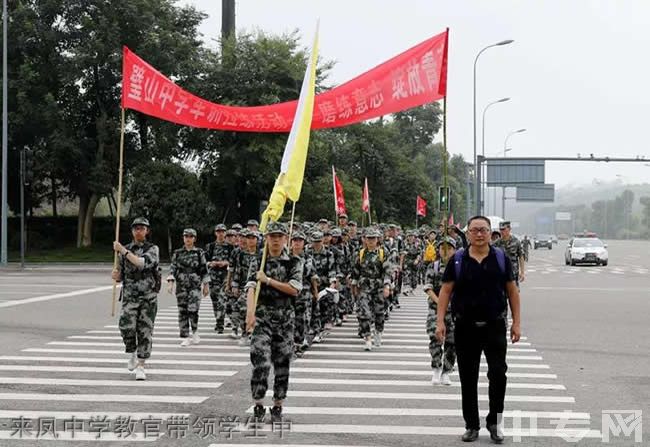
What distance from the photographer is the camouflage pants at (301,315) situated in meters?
11.1

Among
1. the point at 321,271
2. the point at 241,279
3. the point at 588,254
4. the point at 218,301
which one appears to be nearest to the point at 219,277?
the point at 218,301

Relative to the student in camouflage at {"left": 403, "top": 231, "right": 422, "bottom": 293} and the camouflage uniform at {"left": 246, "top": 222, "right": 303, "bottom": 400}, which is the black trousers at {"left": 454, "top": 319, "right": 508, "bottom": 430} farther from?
the student in camouflage at {"left": 403, "top": 231, "right": 422, "bottom": 293}

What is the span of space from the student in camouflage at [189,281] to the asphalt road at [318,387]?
15.4 inches

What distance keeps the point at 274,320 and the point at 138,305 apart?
9.61 feet

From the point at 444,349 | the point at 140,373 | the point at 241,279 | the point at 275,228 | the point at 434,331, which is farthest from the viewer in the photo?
the point at 241,279

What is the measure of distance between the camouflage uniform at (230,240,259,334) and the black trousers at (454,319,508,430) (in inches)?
177

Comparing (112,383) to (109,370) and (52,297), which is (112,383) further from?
(52,297)

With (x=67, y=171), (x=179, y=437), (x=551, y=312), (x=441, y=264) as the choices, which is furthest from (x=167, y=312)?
(x=67, y=171)

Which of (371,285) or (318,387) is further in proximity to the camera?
(371,285)

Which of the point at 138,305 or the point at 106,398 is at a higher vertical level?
the point at 138,305

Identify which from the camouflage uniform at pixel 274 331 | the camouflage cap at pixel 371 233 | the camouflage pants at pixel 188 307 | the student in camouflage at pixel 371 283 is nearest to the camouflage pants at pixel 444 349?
the camouflage uniform at pixel 274 331

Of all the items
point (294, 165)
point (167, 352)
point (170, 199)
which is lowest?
point (167, 352)

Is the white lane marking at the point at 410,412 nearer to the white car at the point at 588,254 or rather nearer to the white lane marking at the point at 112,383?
the white lane marking at the point at 112,383

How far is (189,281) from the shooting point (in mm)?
12594
